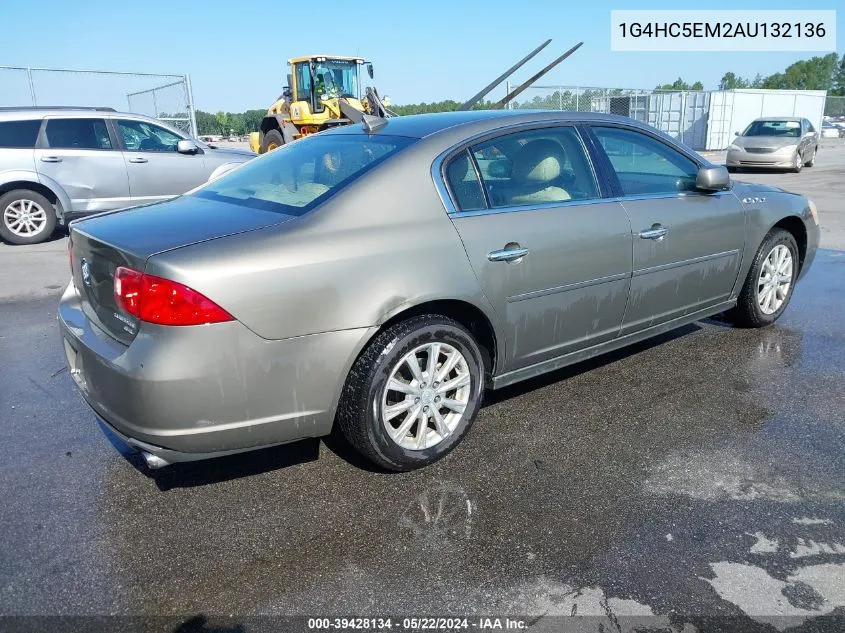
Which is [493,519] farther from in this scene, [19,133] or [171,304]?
[19,133]

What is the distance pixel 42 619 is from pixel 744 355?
4.16 m

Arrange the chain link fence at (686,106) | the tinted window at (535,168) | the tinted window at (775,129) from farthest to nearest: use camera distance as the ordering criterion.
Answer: the chain link fence at (686,106) → the tinted window at (775,129) → the tinted window at (535,168)

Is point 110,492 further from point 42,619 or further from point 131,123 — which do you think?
point 131,123

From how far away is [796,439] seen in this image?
3.38m

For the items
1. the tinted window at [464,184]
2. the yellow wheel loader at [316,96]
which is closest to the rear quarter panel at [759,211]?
the tinted window at [464,184]

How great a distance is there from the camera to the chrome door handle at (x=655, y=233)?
12.4 ft

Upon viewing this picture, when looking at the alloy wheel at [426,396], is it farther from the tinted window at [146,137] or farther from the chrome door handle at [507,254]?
the tinted window at [146,137]

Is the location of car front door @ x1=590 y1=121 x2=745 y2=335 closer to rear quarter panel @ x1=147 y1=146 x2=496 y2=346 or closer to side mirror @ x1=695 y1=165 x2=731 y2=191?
side mirror @ x1=695 y1=165 x2=731 y2=191

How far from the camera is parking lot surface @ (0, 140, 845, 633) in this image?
Answer: 90.7 inches

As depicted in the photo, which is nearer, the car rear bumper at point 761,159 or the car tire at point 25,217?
the car tire at point 25,217

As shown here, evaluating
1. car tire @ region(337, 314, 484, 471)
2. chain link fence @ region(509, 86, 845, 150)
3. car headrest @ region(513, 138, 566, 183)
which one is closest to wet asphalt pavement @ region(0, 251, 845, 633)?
car tire @ region(337, 314, 484, 471)

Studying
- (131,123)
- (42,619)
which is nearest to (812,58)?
(131,123)

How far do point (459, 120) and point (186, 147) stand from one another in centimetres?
704

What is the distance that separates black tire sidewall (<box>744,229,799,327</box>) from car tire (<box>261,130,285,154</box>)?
48.1 ft
